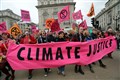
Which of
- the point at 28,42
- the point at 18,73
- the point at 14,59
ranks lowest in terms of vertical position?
the point at 18,73

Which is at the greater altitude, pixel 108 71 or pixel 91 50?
pixel 91 50

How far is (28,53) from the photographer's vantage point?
677cm

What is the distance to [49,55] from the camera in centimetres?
688

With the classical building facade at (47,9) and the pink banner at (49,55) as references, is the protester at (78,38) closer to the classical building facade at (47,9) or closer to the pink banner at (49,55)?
the pink banner at (49,55)

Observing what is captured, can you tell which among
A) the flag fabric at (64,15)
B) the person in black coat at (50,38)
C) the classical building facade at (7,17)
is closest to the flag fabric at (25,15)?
the flag fabric at (64,15)

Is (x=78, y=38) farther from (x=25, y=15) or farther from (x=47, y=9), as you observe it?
(x=47, y=9)

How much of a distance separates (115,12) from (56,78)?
77218 mm

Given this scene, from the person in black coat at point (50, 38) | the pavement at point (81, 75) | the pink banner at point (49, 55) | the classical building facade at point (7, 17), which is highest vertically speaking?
the classical building facade at point (7, 17)

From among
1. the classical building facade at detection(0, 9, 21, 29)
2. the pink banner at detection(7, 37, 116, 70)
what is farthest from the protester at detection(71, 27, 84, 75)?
the classical building facade at detection(0, 9, 21, 29)

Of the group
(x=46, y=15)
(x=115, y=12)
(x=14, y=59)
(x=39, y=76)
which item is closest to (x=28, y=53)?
(x=14, y=59)

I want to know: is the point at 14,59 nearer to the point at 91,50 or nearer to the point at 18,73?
the point at 18,73

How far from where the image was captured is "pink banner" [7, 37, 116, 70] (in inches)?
262

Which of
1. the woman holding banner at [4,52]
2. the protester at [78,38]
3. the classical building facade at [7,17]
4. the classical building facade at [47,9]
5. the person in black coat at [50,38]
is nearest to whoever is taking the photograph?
the woman holding banner at [4,52]

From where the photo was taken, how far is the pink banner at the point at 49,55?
665 centimetres
